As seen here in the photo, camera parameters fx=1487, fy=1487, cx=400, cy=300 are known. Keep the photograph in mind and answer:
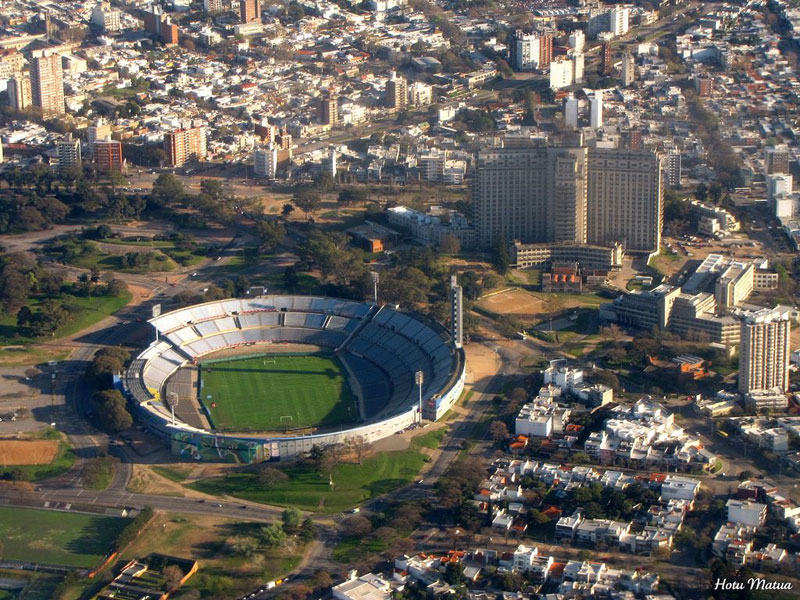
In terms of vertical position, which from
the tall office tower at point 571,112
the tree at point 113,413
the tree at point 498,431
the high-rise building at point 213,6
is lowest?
the tree at point 498,431

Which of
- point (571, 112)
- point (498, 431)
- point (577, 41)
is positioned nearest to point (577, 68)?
point (577, 41)

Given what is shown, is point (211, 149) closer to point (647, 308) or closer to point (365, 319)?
point (365, 319)

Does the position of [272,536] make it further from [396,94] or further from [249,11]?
[249,11]

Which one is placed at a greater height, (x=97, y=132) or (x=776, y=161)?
(x=97, y=132)

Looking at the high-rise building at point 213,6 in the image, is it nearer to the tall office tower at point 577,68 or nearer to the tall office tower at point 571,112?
the tall office tower at point 577,68

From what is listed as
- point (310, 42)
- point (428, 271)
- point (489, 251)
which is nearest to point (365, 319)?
point (428, 271)

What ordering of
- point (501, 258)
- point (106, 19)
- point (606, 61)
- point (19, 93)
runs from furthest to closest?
1. point (106, 19)
2. point (606, 61)
3. point (19, 93)
4. point (501, 258)

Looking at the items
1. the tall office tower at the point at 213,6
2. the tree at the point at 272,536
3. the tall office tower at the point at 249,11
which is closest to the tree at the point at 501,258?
the tree at the point at 272,536
